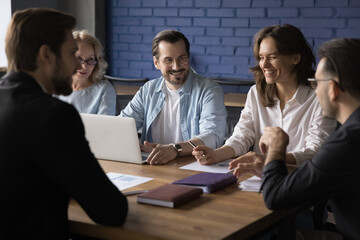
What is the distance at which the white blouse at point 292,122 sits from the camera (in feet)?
8.30

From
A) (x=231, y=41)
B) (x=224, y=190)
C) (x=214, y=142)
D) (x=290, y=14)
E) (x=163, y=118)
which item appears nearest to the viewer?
(x=224, y=190)

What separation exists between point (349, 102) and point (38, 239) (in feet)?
3.38

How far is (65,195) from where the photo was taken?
5.09 feet

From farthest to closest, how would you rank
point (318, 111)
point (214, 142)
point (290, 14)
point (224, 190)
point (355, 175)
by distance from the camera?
1. point (290, 14)
2. point (214, 142)
3. point (318, 111)
4. point (224, 190)
5. point (355, 175)

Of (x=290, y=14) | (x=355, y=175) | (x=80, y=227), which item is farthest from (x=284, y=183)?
(x=290, y=14)

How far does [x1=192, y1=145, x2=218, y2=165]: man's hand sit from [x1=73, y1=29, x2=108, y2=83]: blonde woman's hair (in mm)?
1127

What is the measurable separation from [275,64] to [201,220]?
1.23 metres

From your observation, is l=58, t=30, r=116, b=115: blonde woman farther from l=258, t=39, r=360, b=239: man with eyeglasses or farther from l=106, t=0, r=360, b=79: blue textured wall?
l=106, t=0, r=360, b=79: blue textured wall

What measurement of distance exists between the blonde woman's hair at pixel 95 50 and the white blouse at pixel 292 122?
0.98 metres

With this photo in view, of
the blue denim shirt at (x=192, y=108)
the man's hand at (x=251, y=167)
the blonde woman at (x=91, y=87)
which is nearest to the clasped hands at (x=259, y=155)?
the man's hand at (x=251, y=167)

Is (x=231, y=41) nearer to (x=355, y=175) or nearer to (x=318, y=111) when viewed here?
(x=318, y=111)

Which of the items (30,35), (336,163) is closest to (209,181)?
(336,163)

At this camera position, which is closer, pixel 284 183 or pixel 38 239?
pixel 38 239

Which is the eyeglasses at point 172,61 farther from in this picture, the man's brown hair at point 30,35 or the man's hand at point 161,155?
the man's brown hair at point 30,35
